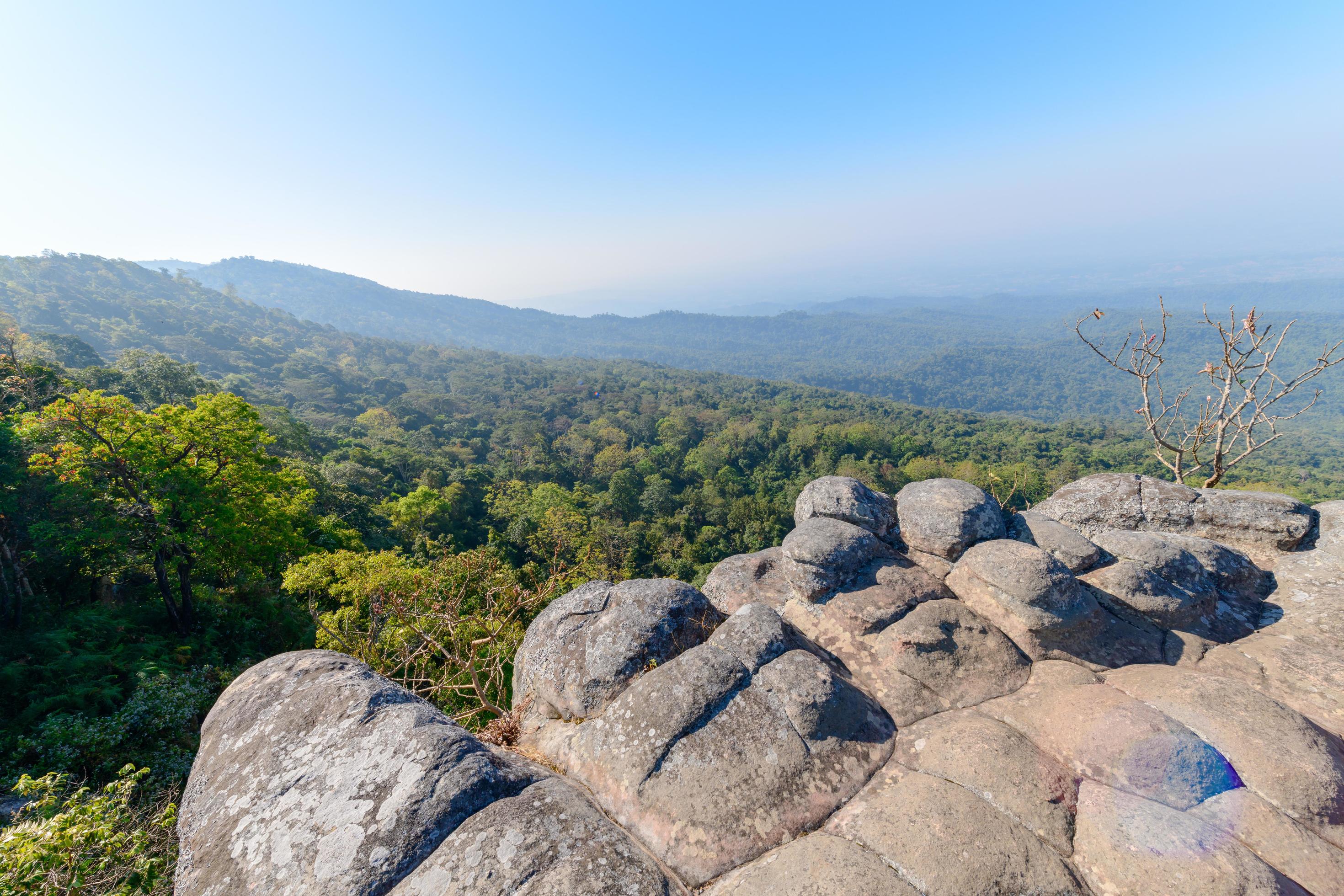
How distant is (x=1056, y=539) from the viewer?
962 centimetres

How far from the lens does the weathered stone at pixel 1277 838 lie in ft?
15.9

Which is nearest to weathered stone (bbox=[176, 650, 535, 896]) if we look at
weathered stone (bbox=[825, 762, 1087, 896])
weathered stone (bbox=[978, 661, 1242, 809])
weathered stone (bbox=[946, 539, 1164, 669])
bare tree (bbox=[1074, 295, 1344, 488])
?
weathered stone (bbox=[825, 762, 1087, 896])

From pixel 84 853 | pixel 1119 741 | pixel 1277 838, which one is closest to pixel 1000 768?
pixel 1119 741

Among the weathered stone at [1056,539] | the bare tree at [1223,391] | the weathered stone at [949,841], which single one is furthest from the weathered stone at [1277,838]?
the bare tree at [1223,391]

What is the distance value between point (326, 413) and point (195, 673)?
112700mm

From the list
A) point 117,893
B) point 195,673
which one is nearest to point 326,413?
point 195,673

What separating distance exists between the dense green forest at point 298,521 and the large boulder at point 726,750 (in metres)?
3.86

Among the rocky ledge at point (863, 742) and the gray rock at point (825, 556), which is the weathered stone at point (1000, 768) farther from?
the gray rock at point (825, 556)

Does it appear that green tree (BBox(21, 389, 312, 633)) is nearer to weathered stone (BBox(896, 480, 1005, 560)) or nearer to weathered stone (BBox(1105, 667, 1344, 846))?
weathered stone (BBox(896, 480, 1005, 560))

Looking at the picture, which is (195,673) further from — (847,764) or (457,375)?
(457,375)

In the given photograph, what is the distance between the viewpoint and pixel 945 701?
745 cm

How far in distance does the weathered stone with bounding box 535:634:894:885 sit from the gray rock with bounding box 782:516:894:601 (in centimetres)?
208

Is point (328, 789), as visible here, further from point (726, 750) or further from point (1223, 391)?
point (1223, 391)

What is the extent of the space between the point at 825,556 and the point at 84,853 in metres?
10.6
